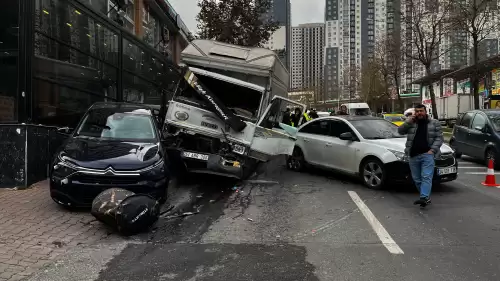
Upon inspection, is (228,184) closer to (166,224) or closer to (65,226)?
(166,224)

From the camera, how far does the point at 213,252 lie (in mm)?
5121

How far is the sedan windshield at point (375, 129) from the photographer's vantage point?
9.62 meters

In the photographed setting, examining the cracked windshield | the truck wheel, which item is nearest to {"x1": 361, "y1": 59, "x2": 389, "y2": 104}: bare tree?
the cracked windshield

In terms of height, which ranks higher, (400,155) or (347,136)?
(347,136)

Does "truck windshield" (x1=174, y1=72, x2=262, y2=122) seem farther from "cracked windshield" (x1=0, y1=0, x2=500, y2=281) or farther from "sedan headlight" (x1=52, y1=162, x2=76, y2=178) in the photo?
"sedan headlight" (x1=52, y1=162, x2=76, y2=178)

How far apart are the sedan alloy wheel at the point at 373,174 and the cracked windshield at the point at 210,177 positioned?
0.03m

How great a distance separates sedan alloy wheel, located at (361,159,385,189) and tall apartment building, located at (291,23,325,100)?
2843 inches

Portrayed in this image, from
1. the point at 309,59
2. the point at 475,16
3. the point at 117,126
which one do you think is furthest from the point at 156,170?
the point at 309,59

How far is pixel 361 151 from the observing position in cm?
927

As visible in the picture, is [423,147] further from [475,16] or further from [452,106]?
[452,106]

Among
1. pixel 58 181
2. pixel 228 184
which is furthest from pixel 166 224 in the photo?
pixel 228 184

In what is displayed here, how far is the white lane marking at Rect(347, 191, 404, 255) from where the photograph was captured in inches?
208

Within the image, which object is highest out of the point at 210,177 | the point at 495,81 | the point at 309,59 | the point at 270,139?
the point at 309,59

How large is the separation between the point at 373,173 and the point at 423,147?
163cm
